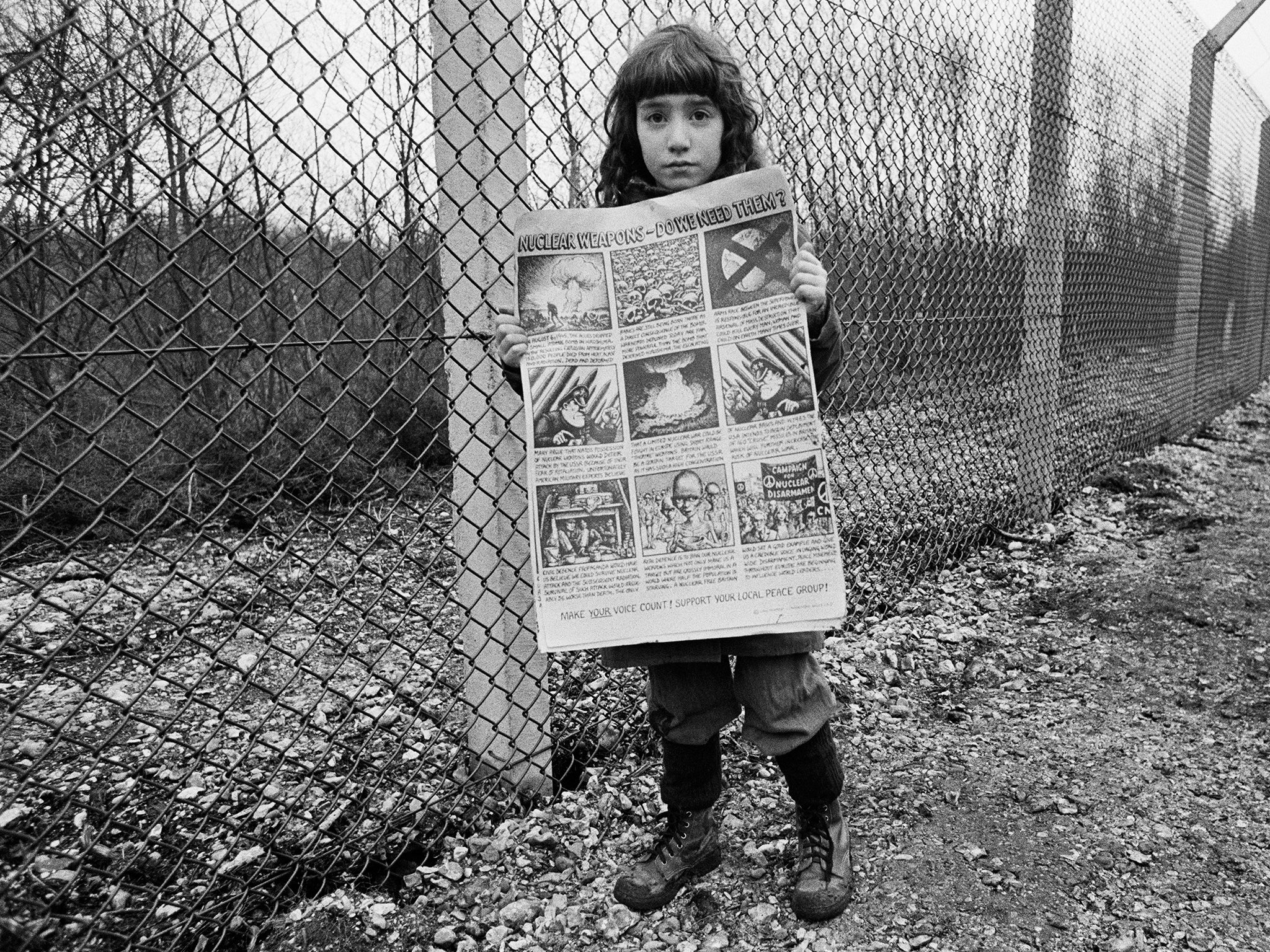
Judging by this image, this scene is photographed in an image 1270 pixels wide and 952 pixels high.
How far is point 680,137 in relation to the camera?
1590mm

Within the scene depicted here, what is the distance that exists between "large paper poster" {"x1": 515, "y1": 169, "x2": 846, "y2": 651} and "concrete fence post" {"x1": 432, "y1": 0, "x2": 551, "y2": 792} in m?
0.27

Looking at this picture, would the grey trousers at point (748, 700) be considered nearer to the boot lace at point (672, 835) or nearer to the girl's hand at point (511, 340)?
the boot lace at point (672, 835)

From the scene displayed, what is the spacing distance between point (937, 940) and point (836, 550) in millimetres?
Result: 791

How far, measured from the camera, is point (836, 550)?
1558 millimetres

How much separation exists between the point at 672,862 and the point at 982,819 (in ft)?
2.54

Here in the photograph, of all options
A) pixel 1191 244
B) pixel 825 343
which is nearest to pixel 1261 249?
pixel 1191 244

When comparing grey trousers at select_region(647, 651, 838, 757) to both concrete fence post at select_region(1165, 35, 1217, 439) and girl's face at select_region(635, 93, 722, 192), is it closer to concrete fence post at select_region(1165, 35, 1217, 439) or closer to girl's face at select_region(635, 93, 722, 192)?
girl's face at select_region(635, 93, 722, 192)

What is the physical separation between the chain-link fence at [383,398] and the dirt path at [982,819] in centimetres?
20

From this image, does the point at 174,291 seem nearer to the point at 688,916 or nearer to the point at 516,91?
the point at 516,91

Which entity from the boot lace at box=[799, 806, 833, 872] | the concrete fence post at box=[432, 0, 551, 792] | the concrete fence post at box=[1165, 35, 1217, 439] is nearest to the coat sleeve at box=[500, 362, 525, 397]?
the concrete fence post at box=[432, 0, 551, 792]

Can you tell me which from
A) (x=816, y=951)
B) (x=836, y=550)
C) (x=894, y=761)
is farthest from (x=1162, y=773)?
(x=836, y=550)

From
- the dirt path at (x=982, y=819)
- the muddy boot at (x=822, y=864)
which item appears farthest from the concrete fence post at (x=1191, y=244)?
the muddy boot at (x=822, y=864)

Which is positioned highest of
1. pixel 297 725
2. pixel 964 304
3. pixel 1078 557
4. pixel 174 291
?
pixel 174 291

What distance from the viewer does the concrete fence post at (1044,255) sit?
413cm
